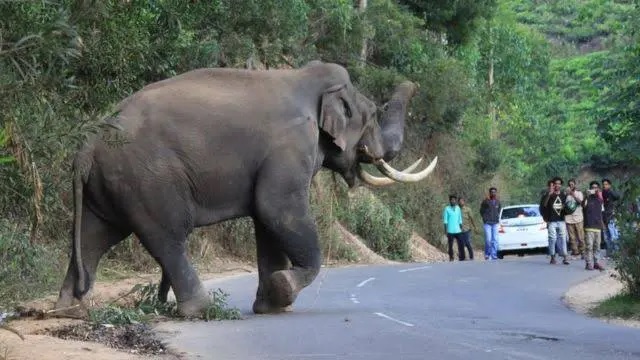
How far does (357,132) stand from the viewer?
17.9 metres

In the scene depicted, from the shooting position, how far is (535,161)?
251 feet

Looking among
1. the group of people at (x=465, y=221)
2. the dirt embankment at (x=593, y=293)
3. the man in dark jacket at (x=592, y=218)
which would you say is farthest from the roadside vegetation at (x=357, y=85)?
the group of people at (x=465, y=221)

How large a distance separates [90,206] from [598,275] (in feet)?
47.2

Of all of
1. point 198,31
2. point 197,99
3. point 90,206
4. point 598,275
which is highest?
point 198,31

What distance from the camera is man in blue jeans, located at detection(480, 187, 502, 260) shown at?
1471 inches

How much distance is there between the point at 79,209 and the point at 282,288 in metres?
2.43

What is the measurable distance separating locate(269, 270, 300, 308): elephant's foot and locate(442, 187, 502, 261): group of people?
69.0 ft

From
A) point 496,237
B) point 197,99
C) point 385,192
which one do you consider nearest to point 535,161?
point 385,192

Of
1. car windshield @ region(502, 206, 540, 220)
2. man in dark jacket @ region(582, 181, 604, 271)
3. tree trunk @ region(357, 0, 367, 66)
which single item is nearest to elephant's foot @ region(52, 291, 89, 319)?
man in dark jacket @ region(582, 181, 604, 271)

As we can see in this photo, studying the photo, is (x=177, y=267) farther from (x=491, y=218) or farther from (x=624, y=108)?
(x=491, y=218)

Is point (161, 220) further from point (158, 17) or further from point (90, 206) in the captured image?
point (158, 17)

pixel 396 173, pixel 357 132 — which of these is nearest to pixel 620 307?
pixel 396 173

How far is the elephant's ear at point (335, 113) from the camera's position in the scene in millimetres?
17109

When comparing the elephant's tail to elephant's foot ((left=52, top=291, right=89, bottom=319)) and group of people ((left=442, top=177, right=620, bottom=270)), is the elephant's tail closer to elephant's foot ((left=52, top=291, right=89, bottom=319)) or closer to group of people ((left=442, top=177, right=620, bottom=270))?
elephant's foot ((left=52, top=291, right=89, bottom=319))
